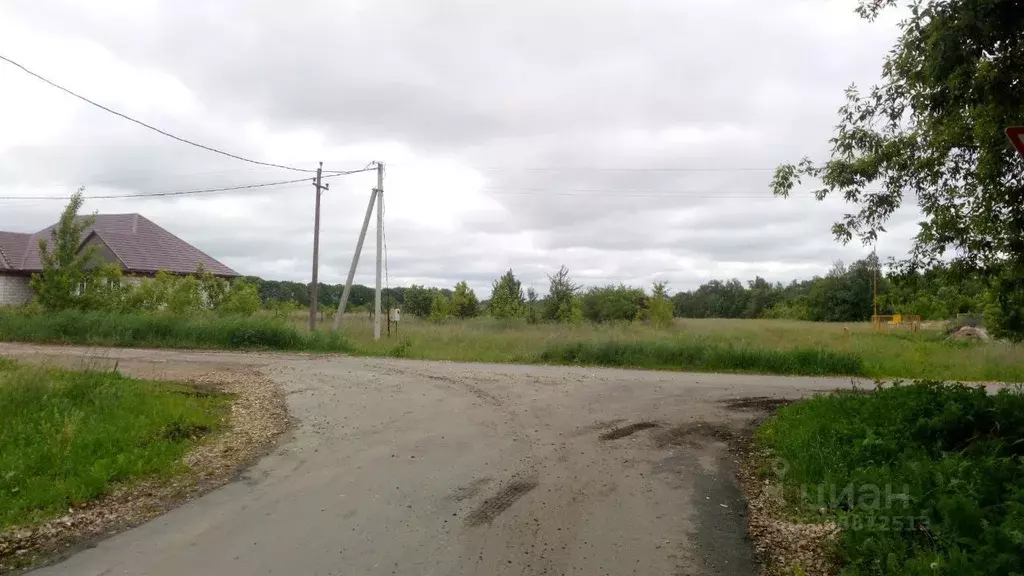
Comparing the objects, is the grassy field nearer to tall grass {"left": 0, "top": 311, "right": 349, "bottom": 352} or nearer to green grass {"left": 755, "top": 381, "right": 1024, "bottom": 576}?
tall grass {"left": 0, "top": 311, "right": 349, "bottom": 352}

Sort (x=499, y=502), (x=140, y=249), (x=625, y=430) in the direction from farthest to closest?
1. (x=140, y=249)
2. (x=625, y=430)
3. (x=499, y=502)

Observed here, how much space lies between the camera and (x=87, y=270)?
28469 mm

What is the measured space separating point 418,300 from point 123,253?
67.0 feet

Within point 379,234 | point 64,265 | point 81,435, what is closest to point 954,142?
point 81,435

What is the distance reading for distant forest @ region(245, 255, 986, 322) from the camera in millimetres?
10641

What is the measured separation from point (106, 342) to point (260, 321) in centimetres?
518

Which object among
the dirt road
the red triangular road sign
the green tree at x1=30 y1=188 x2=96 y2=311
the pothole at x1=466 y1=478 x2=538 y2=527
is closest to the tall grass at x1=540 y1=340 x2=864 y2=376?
the dirt road

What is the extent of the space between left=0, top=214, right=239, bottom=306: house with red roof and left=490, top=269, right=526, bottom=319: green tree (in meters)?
17.4

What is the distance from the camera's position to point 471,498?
6477 millimetres

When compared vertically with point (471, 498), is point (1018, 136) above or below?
above

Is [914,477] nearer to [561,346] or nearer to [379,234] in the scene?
[561,346]

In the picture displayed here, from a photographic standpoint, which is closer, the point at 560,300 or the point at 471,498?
the point at 471,498

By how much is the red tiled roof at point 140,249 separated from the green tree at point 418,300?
12.9 m

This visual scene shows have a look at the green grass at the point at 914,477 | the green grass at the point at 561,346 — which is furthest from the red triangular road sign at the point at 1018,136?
the green grass at the point at 561,346
